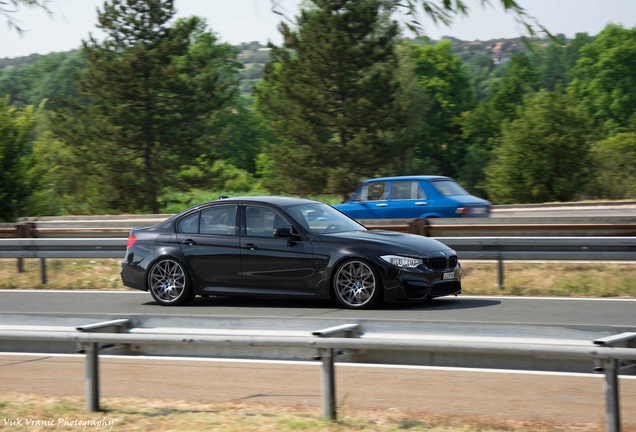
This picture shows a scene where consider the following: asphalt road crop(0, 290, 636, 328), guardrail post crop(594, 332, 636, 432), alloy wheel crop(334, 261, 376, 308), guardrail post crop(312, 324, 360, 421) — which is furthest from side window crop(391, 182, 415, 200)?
guardrail post crop(594, 332, 636, 432)

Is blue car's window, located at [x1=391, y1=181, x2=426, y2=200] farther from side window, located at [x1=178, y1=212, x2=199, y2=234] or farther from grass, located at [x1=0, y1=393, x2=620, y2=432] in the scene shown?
grass, located at [x1=0, y1=393, x2=620, y2=432]

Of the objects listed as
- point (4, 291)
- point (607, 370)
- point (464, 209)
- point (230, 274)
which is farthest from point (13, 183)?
point (607, 370)

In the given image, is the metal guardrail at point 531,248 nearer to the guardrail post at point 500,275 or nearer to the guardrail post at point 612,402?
the guardrail post at point 500,275

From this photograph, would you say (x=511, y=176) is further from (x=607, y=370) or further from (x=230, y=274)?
(x=607, y=370)

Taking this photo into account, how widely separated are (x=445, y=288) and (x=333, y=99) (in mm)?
35421

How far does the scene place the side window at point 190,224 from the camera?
10.9m

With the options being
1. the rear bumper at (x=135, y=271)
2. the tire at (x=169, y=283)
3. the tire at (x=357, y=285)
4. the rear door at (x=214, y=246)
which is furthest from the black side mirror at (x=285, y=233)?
the rear bumper at (x=135, y=271)

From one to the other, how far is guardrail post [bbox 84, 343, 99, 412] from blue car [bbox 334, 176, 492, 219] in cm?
1203

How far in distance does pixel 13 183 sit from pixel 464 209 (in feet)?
67.4

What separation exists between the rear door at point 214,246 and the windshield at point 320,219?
86 cm

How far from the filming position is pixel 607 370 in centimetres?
407

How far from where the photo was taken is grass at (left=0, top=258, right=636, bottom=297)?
11703 mm

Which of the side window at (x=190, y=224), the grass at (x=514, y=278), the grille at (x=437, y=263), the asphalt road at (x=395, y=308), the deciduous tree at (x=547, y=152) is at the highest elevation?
the deciduous tree at (x=547, y=152)

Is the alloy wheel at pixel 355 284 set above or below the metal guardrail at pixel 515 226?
below
